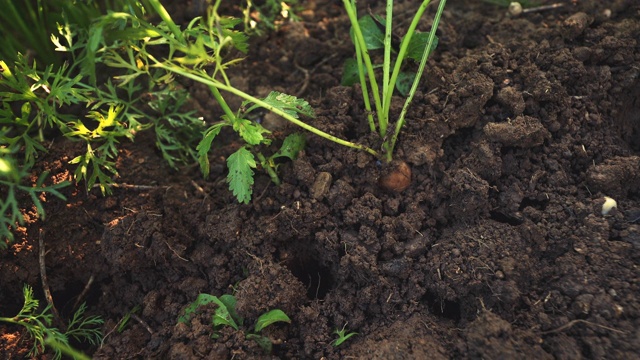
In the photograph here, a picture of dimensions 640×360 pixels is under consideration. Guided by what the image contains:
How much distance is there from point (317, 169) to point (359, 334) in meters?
0.57

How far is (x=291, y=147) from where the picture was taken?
5.85 feet

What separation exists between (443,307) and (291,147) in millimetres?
725

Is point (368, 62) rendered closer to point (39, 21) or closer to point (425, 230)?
point (425, 230)

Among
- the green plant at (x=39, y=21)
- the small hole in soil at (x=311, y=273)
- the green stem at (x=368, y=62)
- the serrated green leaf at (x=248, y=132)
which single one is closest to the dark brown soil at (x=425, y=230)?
the small hole in soil at (x=311, y=273)

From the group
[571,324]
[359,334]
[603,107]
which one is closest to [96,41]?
[359,334]

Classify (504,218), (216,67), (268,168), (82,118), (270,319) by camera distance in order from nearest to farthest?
(216,67)
(270,319)
(504,218)
(268,168)
(82,118)

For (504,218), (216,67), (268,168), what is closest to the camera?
(216,67)

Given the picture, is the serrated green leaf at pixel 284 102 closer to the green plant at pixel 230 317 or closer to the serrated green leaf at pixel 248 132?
the serrated green leaf at pixel 248 132

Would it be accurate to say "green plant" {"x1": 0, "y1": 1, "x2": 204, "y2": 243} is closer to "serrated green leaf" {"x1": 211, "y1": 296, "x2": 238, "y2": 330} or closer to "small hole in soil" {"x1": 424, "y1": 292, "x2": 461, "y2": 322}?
"serrated green leaf" {"x1": 211, "y1": 296, "x2": 238, "y2": 330}

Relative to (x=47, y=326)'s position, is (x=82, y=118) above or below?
above

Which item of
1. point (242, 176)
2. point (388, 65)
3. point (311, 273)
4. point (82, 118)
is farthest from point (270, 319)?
point (82, 118)

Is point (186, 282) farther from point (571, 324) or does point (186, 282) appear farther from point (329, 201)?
point (571, 324)

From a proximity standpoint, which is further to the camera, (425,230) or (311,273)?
(311,273)

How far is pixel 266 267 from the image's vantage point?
1654 mm
